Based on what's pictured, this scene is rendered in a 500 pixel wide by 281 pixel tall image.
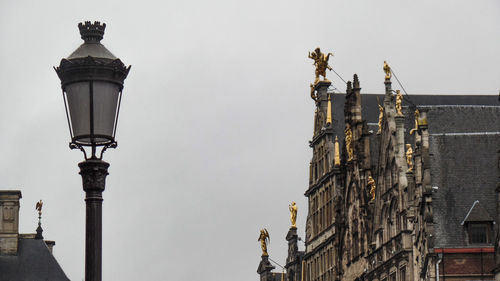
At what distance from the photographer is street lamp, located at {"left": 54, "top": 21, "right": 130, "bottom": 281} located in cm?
1655

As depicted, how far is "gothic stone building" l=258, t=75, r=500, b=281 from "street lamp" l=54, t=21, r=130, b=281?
37.5m

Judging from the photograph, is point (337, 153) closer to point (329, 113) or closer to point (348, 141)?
point (329, 113)

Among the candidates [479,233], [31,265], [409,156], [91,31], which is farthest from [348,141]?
[91,31]

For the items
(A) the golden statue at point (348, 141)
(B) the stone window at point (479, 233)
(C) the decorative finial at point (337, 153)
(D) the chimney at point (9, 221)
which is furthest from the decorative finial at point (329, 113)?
(B) the stone window at point (479, 233)

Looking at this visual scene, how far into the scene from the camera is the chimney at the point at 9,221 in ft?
266

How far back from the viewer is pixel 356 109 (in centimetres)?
7456

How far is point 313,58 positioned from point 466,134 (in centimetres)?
2241

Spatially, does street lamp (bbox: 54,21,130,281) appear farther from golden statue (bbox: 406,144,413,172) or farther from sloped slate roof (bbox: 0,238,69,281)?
sloped slate roof (bbox: 0,238,69,281)

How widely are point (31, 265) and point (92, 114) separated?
65005mm

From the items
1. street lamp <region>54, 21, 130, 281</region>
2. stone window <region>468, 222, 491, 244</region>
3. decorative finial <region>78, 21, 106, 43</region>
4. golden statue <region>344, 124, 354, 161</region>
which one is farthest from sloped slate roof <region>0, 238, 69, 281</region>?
street lamp <region>54, 21, 130, 281</region>

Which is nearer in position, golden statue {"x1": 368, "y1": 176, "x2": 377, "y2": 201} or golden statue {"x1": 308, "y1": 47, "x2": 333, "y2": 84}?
golden statue {"x1": 368, "y1": 176, "x2": 377, "y2": 201}

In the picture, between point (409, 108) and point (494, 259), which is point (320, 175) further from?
point (494, 259)

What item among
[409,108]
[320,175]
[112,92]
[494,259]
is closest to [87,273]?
[112,92]

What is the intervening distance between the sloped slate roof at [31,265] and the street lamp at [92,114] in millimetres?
63331
